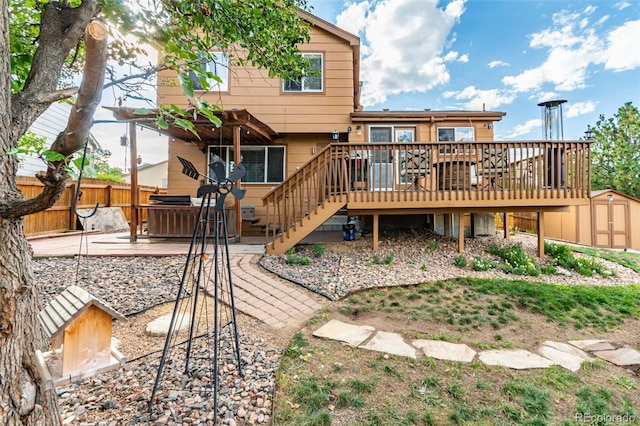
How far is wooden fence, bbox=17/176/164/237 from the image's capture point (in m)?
7.35

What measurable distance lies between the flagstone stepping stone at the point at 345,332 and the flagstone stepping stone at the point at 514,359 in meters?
1.12

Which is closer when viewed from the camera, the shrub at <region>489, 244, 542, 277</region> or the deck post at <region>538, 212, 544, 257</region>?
the shrub at <region>489, 244, 542, 277</region>

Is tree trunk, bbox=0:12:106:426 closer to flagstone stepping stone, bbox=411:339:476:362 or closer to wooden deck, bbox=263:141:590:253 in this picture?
flagstone stepping stone, bbox=411:339:476:362

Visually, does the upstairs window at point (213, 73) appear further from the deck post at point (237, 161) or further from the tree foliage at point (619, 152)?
the tree foliage at point (619, 152)

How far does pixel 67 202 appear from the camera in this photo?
28.7ft

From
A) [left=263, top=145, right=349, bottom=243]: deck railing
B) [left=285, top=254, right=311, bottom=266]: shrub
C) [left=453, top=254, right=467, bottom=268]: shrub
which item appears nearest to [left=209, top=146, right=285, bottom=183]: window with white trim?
[left=263, top=145, right=349, bottom=243]: deck railing

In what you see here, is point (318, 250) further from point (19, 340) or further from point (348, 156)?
point (19, 340)

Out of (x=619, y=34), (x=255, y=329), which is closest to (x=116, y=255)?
(x=255, y=329)

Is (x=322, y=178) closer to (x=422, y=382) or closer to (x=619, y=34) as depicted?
(x=422, y=382)

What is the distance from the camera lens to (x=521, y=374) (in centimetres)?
255

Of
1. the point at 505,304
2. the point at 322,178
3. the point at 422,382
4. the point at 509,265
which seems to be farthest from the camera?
the point at 322,178

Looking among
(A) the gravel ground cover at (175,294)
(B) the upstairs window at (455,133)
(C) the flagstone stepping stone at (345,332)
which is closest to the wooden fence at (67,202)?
(A) the gravel ground cover at (175,294)

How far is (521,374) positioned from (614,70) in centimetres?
1811

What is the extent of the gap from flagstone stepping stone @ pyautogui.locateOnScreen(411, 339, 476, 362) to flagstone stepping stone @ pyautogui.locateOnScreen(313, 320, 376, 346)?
20.4 inches
